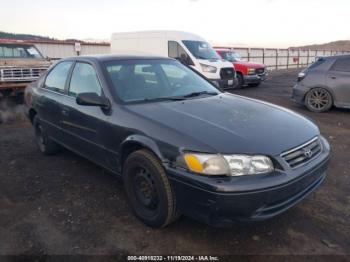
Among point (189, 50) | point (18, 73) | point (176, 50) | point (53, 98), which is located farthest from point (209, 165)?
point (176, 50)

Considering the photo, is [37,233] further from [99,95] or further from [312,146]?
[312,146]

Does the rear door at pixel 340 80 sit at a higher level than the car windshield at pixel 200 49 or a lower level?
lower

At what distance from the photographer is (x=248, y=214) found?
8.68 ft

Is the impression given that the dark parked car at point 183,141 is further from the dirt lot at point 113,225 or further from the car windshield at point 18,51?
the car windshield at point 18,51

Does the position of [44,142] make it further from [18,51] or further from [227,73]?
[227,73]

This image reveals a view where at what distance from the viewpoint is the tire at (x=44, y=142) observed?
5.23m

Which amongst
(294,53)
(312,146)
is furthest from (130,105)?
(294,53)

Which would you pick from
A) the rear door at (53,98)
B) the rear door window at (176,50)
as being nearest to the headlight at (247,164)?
the rear door at (53,98)

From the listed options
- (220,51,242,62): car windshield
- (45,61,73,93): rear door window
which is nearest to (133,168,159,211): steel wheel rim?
(45,61,73,93): rear door window

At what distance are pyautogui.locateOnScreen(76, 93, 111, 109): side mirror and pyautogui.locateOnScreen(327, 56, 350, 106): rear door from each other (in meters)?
6.86

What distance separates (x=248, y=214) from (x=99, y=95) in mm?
2079

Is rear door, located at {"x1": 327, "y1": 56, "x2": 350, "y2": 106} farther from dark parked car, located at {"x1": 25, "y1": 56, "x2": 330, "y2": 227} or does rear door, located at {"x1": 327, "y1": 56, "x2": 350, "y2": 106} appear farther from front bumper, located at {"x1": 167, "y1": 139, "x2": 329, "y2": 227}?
front bumper, located at {"x1": 167, "y1": 139, "x2": 329, "y2": 227}

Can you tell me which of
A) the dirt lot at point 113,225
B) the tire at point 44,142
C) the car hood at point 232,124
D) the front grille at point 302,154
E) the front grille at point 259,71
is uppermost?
the front grille at point 259,71

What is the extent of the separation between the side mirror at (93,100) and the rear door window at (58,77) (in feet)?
3.89
